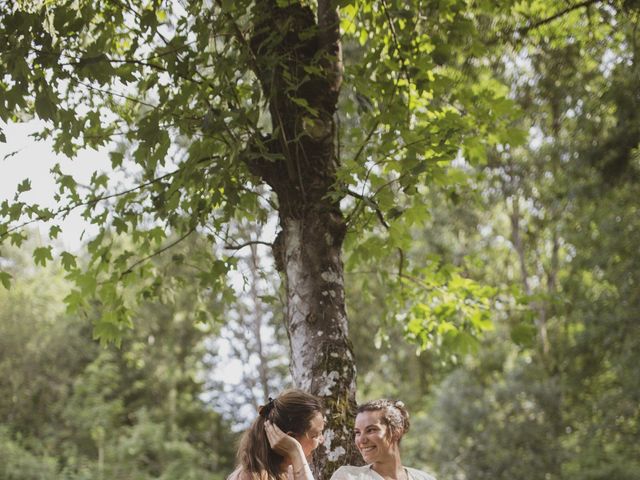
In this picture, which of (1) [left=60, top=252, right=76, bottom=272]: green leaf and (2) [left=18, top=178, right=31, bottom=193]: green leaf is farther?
(1) [left=60, top=252, right=76, bottom=272]: green leaf

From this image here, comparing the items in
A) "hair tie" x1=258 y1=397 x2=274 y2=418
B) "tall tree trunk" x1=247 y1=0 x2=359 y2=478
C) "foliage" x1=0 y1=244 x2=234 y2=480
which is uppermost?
"foliage" x1=0 y1=244 x2=234 y2=480

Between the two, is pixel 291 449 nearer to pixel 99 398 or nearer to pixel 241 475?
pixel 241 475

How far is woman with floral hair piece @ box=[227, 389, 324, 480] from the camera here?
3684 mm

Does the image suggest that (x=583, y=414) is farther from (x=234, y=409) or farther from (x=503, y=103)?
(x=503, y=103)

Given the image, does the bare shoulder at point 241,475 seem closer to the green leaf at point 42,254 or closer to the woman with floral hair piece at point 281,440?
the woman with floral hair piece at point 281,440

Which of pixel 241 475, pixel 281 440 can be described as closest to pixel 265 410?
pixel 281 440

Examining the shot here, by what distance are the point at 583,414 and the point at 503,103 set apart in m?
13.7

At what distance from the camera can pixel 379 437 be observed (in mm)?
4172

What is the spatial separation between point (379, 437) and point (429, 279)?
9.39 ft

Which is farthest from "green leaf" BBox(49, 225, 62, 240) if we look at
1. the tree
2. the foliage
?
the foliage

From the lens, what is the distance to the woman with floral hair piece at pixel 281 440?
3.68 meters

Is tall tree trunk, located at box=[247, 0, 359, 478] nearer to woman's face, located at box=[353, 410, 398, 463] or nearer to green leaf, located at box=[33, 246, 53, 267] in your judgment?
woman's face, located at box=[353, 410, 398, 463]

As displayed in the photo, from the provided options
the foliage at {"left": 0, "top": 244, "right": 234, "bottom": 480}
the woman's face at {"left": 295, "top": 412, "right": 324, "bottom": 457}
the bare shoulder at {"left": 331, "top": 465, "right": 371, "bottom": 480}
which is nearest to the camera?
the woman's face at {"left": 295, "top": 412, "right": 324, "bottom": 457}

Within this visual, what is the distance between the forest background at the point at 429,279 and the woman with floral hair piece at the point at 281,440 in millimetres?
1356
